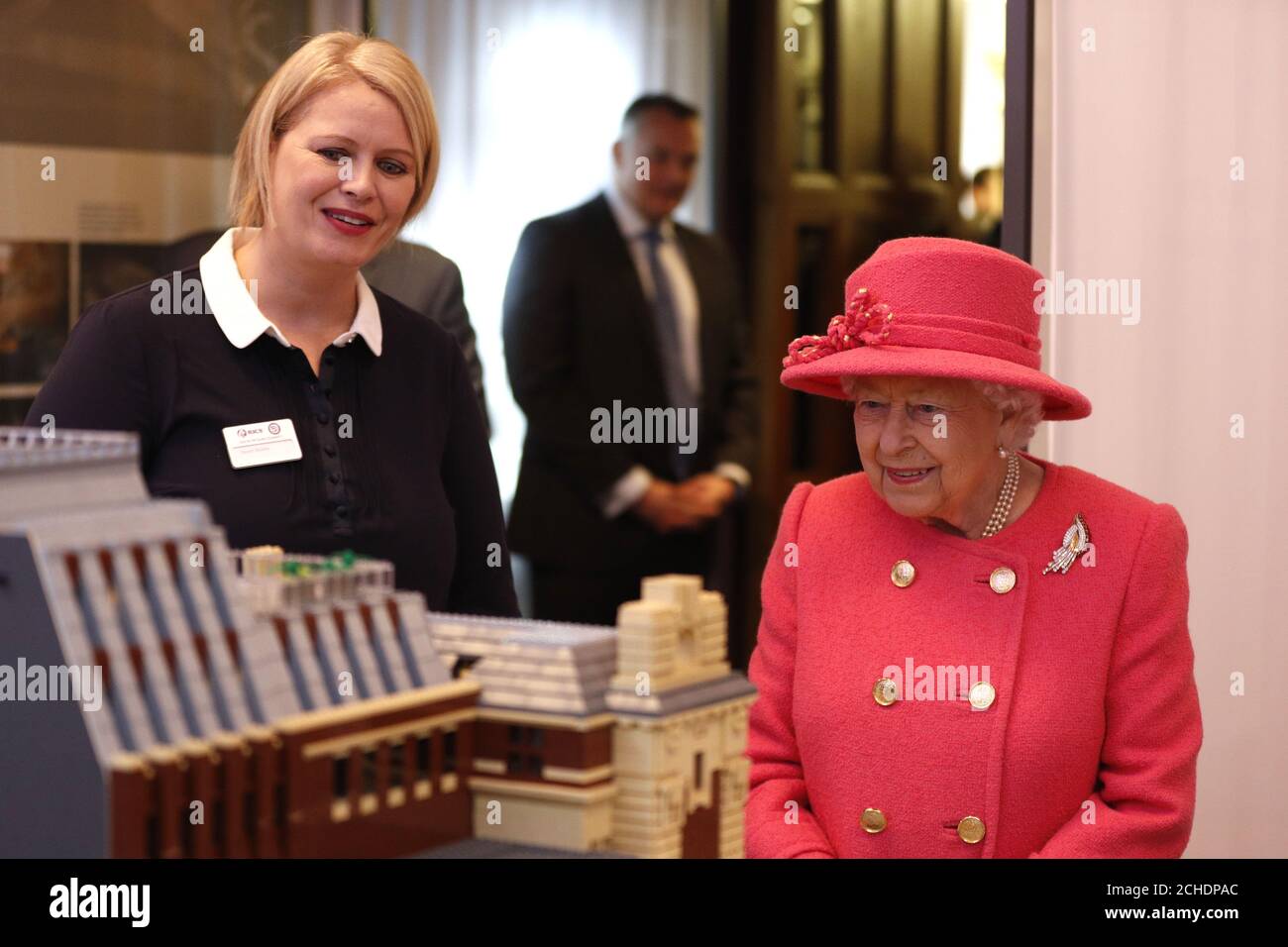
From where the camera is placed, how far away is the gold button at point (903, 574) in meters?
2.15

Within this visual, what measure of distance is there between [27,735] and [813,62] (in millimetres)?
4510

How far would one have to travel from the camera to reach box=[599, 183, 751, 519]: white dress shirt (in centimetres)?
449

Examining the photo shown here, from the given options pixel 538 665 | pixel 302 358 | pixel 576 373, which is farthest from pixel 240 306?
pixel 576 373

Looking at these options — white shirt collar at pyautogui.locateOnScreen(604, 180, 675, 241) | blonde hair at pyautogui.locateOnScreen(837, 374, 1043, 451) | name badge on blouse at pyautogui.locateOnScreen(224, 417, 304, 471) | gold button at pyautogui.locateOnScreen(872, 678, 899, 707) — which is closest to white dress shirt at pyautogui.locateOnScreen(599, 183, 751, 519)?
white shirt collar at pyautogui.locateOnScreen(604, 180, 675, 241)

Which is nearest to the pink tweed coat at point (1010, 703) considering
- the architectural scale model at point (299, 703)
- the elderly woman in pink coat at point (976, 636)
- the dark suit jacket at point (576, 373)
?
the elderly woman in pink coat at point (976, 636)

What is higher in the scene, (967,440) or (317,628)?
(967,440)

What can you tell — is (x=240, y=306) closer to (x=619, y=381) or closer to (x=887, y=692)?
(x=887, y=692)

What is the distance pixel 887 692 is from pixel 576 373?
8.19 feet

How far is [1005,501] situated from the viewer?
216cm

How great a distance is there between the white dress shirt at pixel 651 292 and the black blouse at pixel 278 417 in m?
2.31

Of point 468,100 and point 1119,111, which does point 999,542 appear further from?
point 468,100

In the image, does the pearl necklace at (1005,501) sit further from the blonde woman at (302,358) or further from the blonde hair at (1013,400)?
the blonde woman at (302,358)

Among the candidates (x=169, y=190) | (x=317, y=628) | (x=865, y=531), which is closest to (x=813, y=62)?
(x=169, y=190)

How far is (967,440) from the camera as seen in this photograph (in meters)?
2.07
